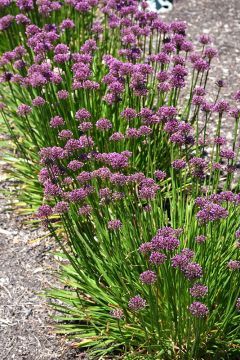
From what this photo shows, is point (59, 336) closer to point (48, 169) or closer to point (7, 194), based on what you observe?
point (48, 169)

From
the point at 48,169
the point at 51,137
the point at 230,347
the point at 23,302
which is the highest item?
the point at 48,169

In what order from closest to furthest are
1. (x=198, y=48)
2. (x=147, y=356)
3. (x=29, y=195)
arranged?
(x=147, y=356), (x=29, y=195), (x=198, y=48)

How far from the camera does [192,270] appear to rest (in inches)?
104

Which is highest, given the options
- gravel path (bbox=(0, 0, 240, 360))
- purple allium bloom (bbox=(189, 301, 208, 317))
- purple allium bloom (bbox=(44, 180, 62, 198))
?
purple allium bloom (bbox=(44, 180, 62, 198))

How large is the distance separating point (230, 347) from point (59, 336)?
1.24 meters

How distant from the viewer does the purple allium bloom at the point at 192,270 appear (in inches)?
104

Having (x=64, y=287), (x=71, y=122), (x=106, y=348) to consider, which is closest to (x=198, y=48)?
(x=71, y=122)

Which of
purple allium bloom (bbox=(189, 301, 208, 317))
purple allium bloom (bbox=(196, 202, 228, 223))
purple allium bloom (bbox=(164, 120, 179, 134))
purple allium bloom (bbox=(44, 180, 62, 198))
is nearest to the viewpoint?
purple allium bloom (bbox=(189, 301, 208, 317))

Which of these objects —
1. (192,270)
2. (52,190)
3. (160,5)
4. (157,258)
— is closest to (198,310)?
(192,270)

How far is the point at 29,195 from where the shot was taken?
490 centimetres

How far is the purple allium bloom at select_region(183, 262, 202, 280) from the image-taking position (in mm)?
2645

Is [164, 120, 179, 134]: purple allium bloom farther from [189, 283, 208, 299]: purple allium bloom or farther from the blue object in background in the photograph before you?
the blue object in background

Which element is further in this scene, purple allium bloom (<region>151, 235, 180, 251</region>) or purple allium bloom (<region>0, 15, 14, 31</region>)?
purple allium bloom (<region>0, 15, 14, 31</region>)

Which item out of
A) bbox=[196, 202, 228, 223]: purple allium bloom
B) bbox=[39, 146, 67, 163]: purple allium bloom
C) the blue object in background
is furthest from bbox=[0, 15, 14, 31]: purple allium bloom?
the blue object in background
